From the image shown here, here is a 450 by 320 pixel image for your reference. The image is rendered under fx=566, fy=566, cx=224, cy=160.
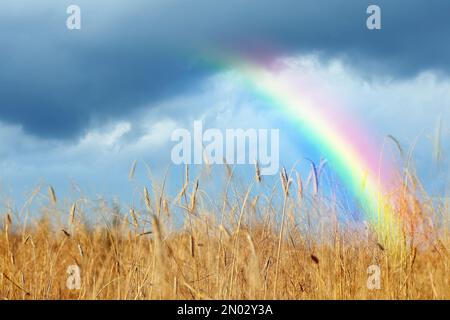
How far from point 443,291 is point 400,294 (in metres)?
0.28

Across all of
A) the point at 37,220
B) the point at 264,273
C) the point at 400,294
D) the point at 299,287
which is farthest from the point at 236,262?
the point at 37,220

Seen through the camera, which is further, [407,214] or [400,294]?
[407,214]

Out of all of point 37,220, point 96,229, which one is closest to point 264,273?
point 96,229

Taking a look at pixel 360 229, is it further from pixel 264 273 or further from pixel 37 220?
pixel 37 220

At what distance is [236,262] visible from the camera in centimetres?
382

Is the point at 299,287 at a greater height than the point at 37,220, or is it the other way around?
the point at 37,220
